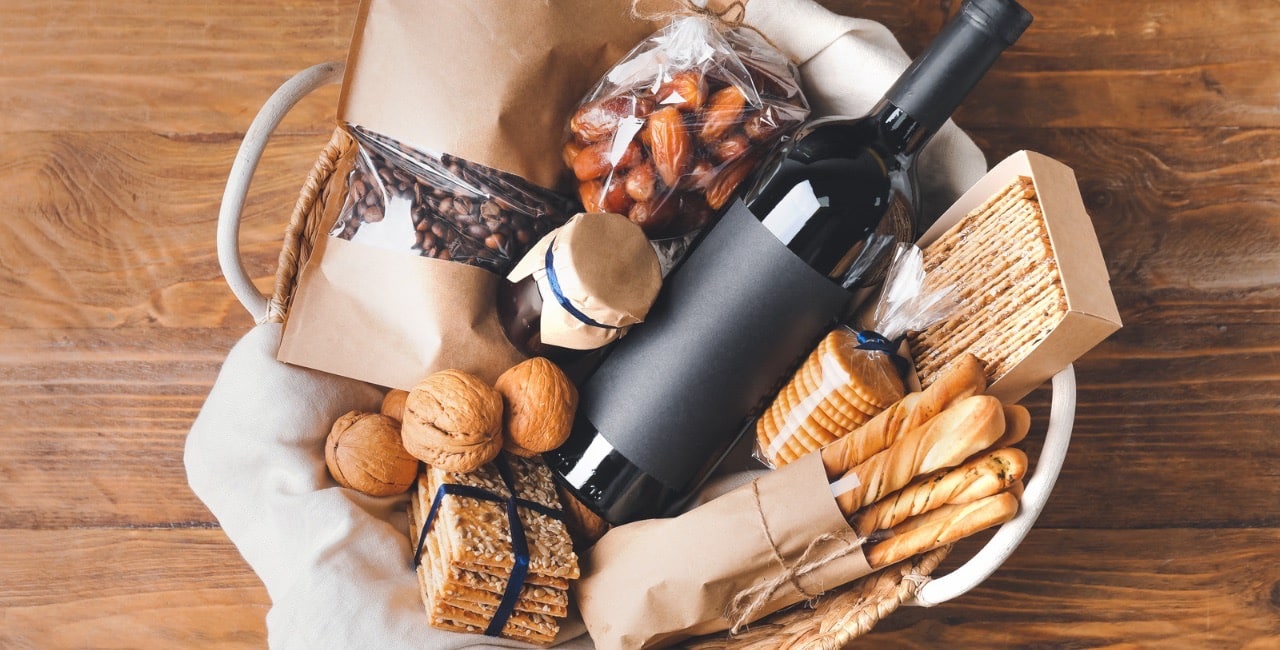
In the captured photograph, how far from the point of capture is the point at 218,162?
1082 mm

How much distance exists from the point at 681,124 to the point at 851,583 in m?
0.45

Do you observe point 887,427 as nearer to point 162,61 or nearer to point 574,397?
point 574,397

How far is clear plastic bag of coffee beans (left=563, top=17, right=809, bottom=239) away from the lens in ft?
2.62

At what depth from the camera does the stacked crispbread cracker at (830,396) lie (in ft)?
2.52

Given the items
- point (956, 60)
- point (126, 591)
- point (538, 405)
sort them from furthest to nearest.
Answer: point (126, 591) → point (538, 405) → point (956, 60)

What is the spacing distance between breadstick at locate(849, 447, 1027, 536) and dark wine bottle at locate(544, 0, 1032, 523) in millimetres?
151

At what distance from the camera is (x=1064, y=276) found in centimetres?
70

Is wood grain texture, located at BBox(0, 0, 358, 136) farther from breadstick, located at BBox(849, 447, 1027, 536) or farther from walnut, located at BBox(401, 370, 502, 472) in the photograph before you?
breadstick, located at BBox(849, 447, 1027, 536)

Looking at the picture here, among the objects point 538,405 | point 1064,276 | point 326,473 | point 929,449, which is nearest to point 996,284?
point 1064,276

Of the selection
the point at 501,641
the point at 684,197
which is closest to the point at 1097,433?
the point at 684,197

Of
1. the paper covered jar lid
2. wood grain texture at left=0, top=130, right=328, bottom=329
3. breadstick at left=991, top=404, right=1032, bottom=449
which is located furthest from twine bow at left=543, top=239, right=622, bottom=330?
wood grain texture at left=0, top=130, right=328, bottom=329

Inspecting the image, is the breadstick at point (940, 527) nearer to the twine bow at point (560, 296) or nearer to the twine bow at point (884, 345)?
the twine bow at point (884, 345)

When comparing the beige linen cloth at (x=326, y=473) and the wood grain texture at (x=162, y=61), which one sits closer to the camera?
the beige linen cloth at (x=326, y=473)

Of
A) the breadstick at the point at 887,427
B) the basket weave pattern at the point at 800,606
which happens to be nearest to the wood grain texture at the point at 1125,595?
the basket weave pattern at the point at 800,606
